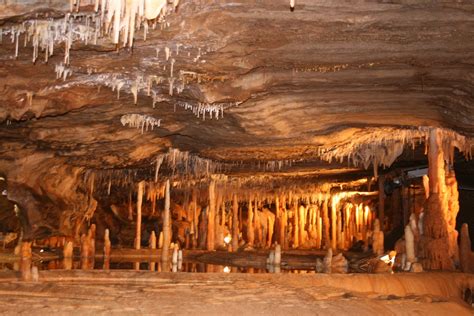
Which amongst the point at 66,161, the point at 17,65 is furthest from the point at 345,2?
the point at 66,161

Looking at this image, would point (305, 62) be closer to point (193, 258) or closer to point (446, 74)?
point (446, 74)

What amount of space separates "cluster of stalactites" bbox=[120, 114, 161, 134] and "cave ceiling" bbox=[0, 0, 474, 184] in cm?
14

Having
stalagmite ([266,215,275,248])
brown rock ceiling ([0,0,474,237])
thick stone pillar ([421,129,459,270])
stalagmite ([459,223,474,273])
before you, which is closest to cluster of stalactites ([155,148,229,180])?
brown rock ceiling ([0,0,474,237])

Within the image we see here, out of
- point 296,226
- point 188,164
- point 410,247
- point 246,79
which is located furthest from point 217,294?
point 296,226

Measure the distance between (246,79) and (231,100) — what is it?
0.95m

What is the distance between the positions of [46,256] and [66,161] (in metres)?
5.45

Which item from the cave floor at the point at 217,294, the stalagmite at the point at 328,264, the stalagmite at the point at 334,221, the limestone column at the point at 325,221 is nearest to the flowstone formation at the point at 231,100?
the stalagmite at the point at 328,264

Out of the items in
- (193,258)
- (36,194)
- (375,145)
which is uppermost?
(375,145)

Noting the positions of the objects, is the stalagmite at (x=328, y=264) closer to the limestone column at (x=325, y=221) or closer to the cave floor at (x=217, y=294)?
the cave floor at (x=217, y=294)

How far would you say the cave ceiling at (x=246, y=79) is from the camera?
6797mm

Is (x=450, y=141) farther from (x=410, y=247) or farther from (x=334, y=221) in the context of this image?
(x=334, y=221)

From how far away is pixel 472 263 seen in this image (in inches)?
505

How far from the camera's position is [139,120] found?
1202 centimetres

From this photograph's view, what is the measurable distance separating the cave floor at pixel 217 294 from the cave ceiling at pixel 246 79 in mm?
3179
